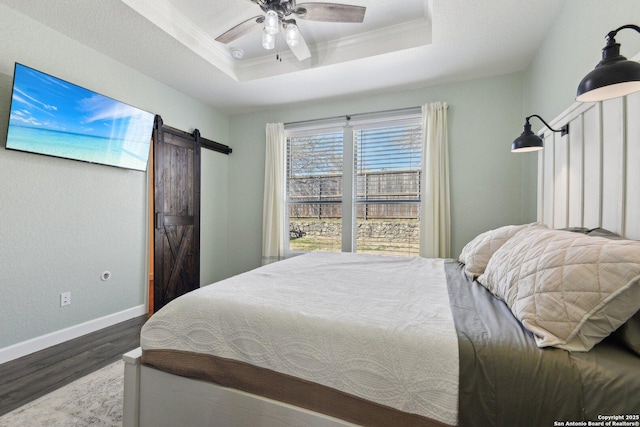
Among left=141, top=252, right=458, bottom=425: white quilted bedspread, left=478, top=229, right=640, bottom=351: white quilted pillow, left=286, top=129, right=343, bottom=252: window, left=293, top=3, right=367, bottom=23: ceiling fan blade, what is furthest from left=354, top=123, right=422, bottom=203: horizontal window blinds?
left=478, top=229, right=640, bottom=351: white quilted pillow

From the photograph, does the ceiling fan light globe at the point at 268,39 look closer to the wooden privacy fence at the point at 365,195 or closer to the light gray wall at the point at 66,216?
the light gray wall at the point at 66,216

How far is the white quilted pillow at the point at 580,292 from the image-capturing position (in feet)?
2.69

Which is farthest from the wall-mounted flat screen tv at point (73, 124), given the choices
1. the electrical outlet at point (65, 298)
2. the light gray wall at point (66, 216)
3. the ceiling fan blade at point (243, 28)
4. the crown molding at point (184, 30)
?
the ceiling fan blade at point (243, 28)

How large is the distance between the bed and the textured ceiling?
124 centimetres

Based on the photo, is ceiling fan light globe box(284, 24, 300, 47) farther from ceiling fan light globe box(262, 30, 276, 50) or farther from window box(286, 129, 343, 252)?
window box(286, 129, 343, 252)

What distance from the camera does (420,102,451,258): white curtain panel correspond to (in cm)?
323

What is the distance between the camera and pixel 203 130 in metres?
4.00

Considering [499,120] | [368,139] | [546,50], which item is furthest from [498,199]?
[368,139]

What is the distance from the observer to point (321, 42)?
289 cm

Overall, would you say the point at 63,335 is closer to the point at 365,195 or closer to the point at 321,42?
the point at 365,195

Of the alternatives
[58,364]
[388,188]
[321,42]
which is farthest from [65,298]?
[388,188]

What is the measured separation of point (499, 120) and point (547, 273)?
108 inches

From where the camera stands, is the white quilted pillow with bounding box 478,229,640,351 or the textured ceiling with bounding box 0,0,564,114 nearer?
the white quilted pillow with bounding box 478,229,640,351

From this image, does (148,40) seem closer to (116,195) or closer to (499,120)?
(116,195)
